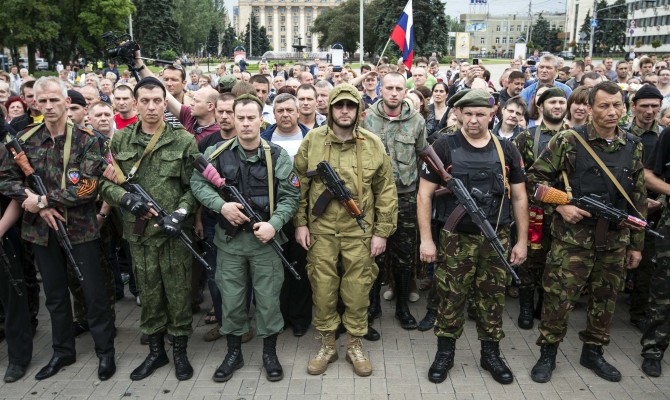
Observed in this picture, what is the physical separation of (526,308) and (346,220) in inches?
94.0

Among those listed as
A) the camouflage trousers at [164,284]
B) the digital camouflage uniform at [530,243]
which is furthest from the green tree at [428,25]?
the camouflage trousers at [164,284]

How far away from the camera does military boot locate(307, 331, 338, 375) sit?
4.64 meters

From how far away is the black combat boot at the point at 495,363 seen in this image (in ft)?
14.7

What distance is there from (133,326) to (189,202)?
6.50 ft

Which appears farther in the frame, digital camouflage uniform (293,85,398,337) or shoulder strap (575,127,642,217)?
digital camouflage uniform (293,85,398,337)

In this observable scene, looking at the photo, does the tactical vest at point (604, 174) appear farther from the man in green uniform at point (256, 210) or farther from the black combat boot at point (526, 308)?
the man in green uniform at point (256, 210)

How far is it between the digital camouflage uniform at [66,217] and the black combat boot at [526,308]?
4013 mm

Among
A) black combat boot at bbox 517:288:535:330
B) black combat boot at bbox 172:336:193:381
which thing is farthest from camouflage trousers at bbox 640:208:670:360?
black combat boot at bbox 172:336:193:381

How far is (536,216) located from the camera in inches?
219

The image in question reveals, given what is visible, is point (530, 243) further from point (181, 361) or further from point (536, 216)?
point (181, 361)

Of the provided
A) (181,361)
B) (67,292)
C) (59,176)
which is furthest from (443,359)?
(59,176)

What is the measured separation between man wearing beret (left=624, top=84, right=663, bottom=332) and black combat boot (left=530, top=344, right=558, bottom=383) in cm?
130

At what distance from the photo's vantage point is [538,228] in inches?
219

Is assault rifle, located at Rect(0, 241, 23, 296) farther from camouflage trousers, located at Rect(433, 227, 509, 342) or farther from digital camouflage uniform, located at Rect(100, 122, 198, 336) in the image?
camouflage trousers, located at Rect(433, 227, 509, 342)
